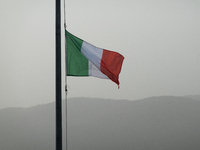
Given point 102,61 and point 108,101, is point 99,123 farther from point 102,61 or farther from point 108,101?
point 102,61

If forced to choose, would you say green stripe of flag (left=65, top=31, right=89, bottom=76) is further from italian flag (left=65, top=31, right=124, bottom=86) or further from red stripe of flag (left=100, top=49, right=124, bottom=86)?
red stripe of flag (left=100, top=49, right=124, bottom=86)

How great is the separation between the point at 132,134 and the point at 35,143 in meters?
1.74

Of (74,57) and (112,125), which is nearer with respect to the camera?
(74,57)

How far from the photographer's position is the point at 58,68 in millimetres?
2244

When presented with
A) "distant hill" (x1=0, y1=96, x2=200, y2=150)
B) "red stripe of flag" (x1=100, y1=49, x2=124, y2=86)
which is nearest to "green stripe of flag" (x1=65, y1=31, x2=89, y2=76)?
"red stripe of flag" (x1=100, y1=49, x2=124, y2=86)

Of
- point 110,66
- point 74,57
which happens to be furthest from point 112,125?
point 74,57

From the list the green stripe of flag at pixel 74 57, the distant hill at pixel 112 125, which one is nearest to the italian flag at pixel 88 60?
the green stripe of flag at pixel 74 57

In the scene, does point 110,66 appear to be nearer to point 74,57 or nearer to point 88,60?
point 88,60

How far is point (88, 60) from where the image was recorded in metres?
2.65

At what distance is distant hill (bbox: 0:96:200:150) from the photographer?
441cm

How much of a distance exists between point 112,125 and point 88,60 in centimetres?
218

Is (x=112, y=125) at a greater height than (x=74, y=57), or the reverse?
(x=74, y=57)

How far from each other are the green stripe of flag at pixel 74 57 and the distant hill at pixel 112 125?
6.33ft

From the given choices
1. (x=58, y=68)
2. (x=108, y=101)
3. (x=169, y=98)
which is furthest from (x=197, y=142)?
(x=58, y=68)
